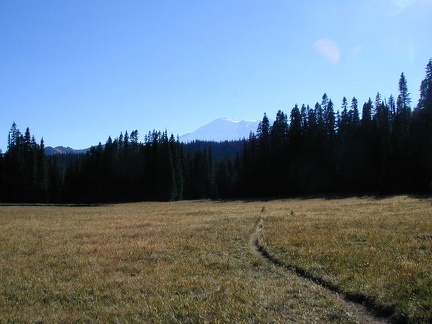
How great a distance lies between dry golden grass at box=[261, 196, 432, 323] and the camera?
966cm

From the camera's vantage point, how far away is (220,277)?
43.7 feet

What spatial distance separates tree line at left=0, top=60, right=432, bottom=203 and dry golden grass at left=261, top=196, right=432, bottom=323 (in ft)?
155

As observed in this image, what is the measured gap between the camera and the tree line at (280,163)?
225 ft

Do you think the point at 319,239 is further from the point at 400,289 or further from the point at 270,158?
the point at 270,158

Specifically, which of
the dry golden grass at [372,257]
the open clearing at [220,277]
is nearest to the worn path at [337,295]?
the open clearing at [220,277]

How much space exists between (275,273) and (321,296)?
10.8 ft

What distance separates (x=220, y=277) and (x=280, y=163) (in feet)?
284

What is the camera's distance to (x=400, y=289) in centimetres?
1005

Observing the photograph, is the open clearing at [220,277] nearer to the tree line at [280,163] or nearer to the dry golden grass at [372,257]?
the dry golden grass at [372,257]

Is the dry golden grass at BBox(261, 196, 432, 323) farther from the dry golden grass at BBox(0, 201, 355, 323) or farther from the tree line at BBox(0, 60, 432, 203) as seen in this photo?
the tree line at BBox(0, 60, 432, 203)

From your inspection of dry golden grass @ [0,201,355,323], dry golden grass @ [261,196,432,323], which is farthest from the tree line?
dry golden grass @ [0,201,355,323]

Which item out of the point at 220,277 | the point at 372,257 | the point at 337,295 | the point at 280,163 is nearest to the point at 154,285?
the point at 220,277

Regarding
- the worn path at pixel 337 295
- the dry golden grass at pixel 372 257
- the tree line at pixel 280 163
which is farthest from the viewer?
the tree line at pixel 280 163

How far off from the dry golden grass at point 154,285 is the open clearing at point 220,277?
3cm
